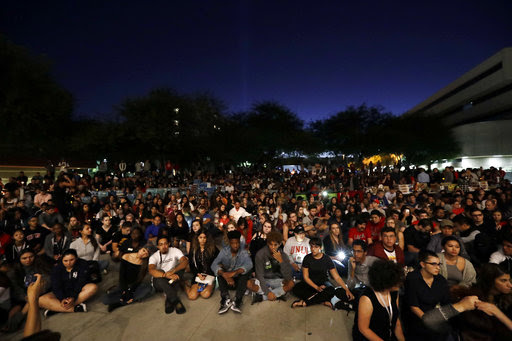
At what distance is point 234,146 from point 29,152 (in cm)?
1904

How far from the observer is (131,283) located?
15.6 feet

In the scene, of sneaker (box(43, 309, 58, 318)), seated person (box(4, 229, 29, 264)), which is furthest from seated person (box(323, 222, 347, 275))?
seated person (box(4, 229, 29, 264))

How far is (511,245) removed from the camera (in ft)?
12.1

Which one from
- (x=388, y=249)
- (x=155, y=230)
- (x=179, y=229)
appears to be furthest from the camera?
(x=179, y=229)

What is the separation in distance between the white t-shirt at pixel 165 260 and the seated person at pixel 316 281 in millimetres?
2496

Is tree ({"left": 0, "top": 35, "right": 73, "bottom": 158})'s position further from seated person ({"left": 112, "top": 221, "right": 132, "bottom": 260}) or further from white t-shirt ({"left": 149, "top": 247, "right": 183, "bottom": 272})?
white t-shirt ({"left": 149, "top": 247, "right": 183, "bottom": 272})

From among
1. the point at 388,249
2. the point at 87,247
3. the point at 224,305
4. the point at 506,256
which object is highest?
the point at 506,256

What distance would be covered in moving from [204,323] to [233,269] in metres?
1.12

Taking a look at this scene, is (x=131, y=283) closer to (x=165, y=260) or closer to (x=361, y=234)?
(x=165, y=260)

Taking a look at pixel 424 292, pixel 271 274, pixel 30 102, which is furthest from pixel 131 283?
pixel 30 102

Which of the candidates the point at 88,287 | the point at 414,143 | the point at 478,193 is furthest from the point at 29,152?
the point at 414,143

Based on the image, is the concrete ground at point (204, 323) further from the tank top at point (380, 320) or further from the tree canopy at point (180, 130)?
the tree canopy at point (180, 130)

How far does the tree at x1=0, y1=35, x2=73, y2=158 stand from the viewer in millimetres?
15516

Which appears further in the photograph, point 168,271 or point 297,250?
point 297,250
